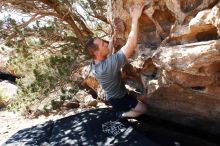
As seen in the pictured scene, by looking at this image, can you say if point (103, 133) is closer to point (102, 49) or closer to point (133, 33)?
point (102, 49)

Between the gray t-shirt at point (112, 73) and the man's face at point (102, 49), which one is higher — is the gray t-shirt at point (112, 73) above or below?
below

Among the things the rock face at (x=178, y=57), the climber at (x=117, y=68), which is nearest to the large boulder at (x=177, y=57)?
the rock face at (x=178, y=57)

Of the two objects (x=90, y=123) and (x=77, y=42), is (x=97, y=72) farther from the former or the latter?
(x=77, y=42)

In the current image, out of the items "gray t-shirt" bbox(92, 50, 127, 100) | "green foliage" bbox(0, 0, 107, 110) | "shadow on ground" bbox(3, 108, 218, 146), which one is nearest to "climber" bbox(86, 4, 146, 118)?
"gray t-shirt" bbox(92, 50, 127, 100)

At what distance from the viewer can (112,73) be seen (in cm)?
456

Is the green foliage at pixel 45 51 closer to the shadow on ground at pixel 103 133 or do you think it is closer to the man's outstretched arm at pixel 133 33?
the shadow on ground at pixel 103 133

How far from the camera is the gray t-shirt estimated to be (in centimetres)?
440

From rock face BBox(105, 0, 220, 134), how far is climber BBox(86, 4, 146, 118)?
0.21 m

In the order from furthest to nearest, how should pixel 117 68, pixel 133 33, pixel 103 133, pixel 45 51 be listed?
pixel 45 51 < pixel 103 133 < pixel 117 68 < pixel 133 33

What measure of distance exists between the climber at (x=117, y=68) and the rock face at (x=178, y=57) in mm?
211

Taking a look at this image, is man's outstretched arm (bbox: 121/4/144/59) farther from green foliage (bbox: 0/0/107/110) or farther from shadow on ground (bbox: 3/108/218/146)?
green foliage (bbox: 0/0/107/110)

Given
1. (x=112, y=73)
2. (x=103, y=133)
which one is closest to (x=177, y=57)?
(x=112, y=73)

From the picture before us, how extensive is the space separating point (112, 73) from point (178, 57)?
0.96m

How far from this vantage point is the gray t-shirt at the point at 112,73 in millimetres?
4398
